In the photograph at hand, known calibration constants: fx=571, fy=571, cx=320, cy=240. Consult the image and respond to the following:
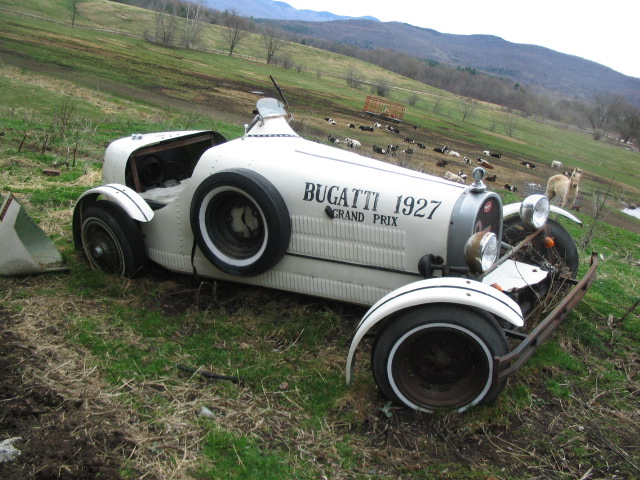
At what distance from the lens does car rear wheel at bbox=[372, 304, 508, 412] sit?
11.7 ft

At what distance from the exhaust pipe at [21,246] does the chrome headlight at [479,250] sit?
12.5ft

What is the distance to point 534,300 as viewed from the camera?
5020 mm

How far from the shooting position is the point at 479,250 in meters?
3.95

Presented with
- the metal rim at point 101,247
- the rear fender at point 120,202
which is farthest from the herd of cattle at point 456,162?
the metal rim at point 101,247

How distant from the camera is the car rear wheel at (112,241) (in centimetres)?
532

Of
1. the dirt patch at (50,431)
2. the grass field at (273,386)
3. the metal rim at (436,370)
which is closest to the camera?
the dirt patch at (50,431)

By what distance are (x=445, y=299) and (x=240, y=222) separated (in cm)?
205

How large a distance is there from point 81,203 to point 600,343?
5.01 meters

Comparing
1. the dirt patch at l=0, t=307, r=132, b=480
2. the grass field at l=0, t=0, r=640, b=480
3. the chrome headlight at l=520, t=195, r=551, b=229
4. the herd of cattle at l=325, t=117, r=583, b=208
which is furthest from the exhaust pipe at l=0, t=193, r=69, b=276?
the herd of cattle at l=325, t=117, r=583, b=208

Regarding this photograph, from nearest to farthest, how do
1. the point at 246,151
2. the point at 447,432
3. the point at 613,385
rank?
the point at 447,432
the point at 613,385
the point at 246,151

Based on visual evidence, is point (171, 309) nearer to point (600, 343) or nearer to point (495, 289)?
point (495, 289)

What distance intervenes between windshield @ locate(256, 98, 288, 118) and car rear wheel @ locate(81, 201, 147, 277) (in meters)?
1.64

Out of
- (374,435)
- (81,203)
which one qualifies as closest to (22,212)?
(81,203)

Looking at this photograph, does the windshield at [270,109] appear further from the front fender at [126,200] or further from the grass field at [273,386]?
the grass field at [273,386]
